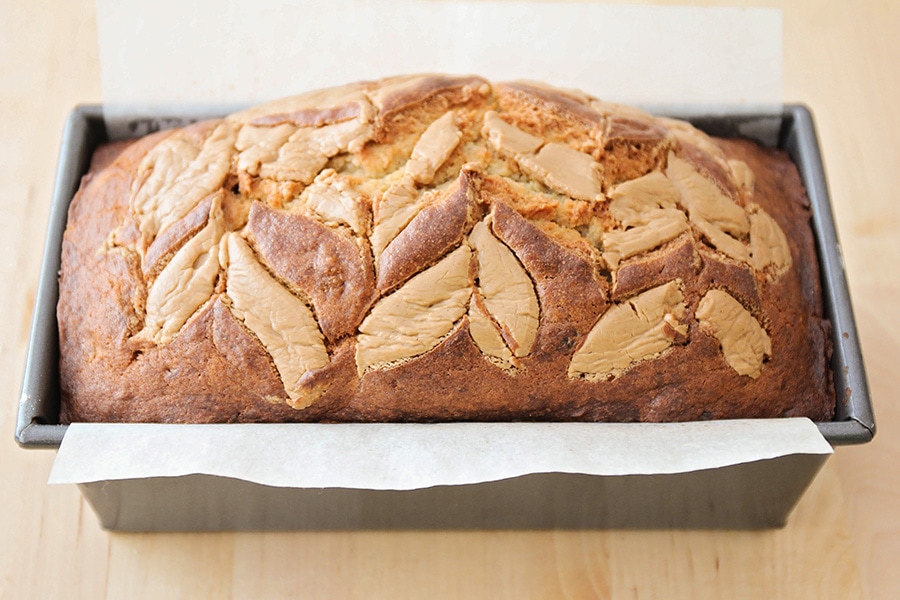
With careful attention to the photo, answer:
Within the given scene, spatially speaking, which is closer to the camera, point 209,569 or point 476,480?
point 476,480

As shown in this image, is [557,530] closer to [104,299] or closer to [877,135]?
[104,299]

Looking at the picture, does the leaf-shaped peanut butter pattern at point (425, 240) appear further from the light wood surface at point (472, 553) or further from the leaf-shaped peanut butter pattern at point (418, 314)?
the light wood surface at point (472, 553)

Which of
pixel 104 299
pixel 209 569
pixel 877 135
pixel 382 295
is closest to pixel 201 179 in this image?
pixel 104 299

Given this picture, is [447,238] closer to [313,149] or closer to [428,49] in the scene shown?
[313,149]

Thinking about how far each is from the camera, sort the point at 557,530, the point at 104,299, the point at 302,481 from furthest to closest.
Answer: the point at 557,530, the point at 104,299, the point at 302,481

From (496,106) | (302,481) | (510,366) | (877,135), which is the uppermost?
(496,106)

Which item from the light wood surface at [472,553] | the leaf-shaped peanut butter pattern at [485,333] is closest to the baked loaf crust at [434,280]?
the leaf-shaped peanut butter pattern at [485,333]
